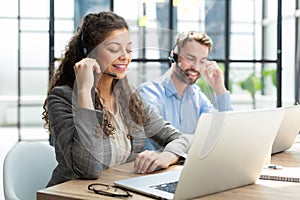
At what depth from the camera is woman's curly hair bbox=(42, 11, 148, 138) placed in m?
2.13

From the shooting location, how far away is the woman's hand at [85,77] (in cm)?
210

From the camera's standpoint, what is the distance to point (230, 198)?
1704 mm

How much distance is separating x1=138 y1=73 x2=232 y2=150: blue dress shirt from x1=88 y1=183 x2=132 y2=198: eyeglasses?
37 centimetres

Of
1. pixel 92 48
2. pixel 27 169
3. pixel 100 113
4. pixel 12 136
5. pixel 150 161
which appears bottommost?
pixel 12 136

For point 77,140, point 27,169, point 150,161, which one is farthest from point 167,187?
point 27,169

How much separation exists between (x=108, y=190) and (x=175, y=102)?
63 cm

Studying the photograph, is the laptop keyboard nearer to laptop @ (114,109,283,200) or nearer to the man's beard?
laptop @ (114,109,283,200)

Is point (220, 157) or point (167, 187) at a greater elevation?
point (220, 157)

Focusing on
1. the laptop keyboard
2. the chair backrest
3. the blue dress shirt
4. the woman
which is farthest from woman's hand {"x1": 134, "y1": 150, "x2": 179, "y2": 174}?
the chair backrest

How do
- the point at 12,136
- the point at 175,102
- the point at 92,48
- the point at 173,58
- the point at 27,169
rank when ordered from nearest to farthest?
the point at 173,58, the point at 92,48, the point at 175,102, the point at 27,169, the point at 12,136

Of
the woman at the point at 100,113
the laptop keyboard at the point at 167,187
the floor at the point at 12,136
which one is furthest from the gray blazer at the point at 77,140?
the floor at the point at 12,136

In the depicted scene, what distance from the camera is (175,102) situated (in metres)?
2.30

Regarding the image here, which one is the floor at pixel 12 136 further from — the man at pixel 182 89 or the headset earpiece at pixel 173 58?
the headset earpiece at pixel 173 58

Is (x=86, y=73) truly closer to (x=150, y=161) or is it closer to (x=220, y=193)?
(x=150, y=161)
